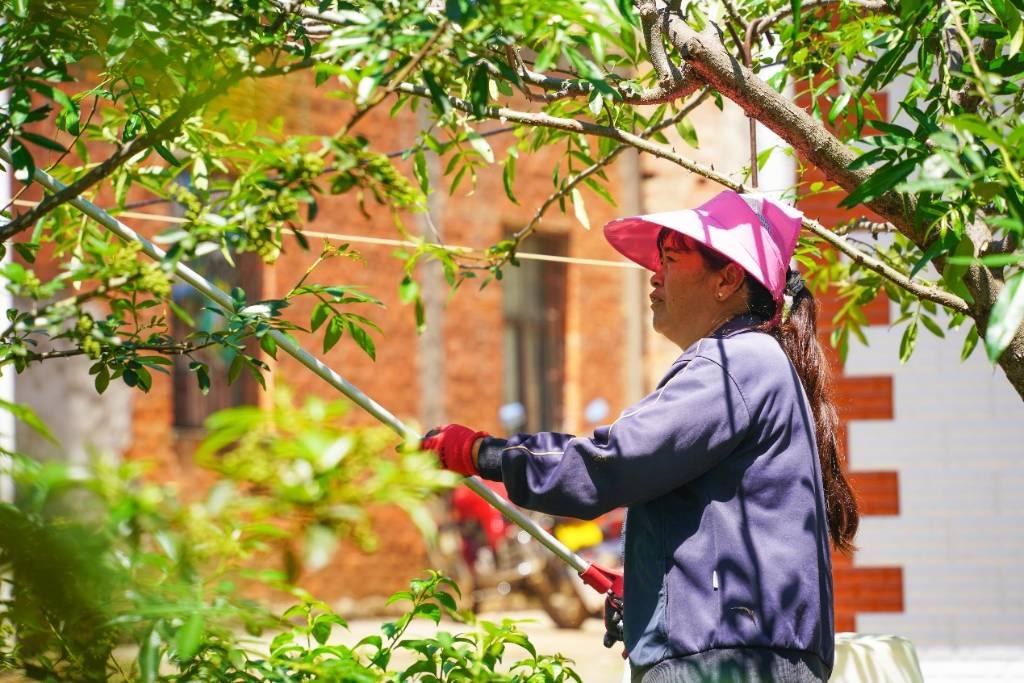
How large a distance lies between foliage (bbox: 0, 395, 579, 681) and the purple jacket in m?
0.80

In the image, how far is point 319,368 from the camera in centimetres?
240

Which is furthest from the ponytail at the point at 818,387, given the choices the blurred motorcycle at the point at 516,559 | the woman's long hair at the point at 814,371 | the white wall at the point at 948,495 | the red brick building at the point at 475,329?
the blurred motorcycle at the point at 516,559

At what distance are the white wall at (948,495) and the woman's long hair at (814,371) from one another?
2767mm

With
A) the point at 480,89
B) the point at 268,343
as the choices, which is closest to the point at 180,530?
the point at 480,89

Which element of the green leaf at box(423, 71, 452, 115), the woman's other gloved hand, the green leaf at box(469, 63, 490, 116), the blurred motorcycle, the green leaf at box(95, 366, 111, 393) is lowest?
the blurred motorcycle

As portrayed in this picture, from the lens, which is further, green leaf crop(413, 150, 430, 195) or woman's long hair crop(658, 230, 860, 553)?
green leaf crop(413, 150, 430, 195)

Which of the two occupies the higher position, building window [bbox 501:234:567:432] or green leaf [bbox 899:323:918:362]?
building window [bbox 501:234:567:432]

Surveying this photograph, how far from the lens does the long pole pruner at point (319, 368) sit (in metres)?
2.17

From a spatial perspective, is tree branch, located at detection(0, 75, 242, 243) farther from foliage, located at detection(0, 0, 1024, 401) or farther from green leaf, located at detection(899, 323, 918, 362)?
green leaf, located at detection(899, 323, 918, 362)

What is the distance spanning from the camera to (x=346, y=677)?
1869mm

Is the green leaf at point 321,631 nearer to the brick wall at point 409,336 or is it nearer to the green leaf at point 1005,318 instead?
the green leaf at point 1005,318

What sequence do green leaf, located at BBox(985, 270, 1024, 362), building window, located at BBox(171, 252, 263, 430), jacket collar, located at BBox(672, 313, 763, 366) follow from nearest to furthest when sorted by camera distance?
green leaf, located at BBox(985, 270, 1024, 362) → jacket collar, located at BBox(672, 313, 763, 366) → building window, located at BBox(171, 252, 263, 430)

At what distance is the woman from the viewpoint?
2.24 meters

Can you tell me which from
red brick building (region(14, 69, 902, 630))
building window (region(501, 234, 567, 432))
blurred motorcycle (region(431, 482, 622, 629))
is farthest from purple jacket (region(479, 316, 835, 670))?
building window (region(501, 234, 567, 432))
